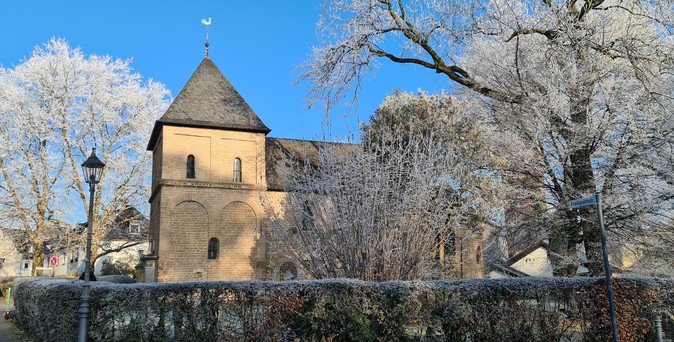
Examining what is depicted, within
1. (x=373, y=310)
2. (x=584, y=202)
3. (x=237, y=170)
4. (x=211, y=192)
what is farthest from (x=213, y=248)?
(x=584, y=202)

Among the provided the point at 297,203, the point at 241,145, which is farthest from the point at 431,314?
the point at 241,145

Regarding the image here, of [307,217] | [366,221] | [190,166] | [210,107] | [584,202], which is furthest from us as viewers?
[210,107]

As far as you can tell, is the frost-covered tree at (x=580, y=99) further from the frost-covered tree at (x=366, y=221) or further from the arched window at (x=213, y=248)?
the arched window at (x=213, y=248)

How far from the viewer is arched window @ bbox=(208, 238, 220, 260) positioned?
88.5ft

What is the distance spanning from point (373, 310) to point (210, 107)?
2184 cm

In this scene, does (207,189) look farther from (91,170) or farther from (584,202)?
(584,202)

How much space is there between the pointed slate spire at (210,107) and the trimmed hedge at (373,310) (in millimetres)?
19072

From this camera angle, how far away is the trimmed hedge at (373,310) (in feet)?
29.5

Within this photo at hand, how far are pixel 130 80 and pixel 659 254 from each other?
29909mm

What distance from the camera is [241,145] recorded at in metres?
28.9

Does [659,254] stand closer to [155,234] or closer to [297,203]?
[297,203]

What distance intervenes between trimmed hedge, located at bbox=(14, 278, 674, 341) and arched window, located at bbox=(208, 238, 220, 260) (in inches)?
689

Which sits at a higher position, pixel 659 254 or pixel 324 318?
pixel 659 254

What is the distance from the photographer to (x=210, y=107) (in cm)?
2886
